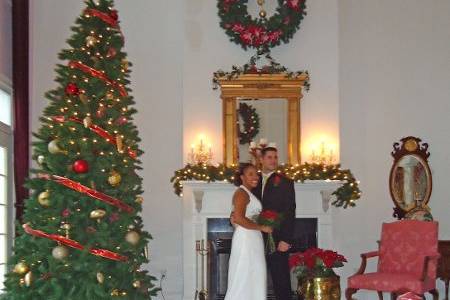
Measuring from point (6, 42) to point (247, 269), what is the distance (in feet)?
12.4

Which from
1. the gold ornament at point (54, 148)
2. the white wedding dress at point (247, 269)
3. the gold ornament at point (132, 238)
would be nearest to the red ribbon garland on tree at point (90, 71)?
the gold ornament at point (54, 148)

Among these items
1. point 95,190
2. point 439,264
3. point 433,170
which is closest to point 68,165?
point 95,190

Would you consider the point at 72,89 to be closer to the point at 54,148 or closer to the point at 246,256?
the point at 54,148

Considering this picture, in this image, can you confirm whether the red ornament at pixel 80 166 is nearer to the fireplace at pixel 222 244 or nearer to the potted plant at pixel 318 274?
the potted plant at pixel 318 274

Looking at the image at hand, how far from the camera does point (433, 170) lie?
30.6 feet

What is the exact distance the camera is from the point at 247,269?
21.2 feet

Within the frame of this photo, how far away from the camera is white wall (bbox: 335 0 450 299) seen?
30.5 ft

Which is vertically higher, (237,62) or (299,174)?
(237,62)

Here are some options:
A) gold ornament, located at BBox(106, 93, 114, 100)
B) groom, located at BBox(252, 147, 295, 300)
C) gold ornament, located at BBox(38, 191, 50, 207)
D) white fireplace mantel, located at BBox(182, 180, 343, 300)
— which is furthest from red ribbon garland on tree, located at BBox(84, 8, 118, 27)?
white fireplace mantel, located at BBox(182, 180, 343, 300)

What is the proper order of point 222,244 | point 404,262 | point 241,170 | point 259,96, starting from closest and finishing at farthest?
point 241,170 → point 404,262 → point 222,244 → point 259,96

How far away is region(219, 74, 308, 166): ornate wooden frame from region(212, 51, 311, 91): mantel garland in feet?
0.12

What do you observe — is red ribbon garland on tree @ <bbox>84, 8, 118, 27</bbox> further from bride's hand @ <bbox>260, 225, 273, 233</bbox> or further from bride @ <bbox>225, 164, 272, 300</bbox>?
bride's hand @ <bbox>260, 225, 273, 233</bbox>

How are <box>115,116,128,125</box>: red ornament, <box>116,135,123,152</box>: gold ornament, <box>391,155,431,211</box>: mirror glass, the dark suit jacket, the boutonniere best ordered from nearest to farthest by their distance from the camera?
<box>116,135,123,152</box>: gold ornament
<box>115,116,128,125</box>: red ornament
the dark suit jacket
the boutonniere
<box>391,155,431,211</box>: mirror glass

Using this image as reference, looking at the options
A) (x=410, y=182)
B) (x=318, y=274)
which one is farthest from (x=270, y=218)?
(x=410, y=182)
